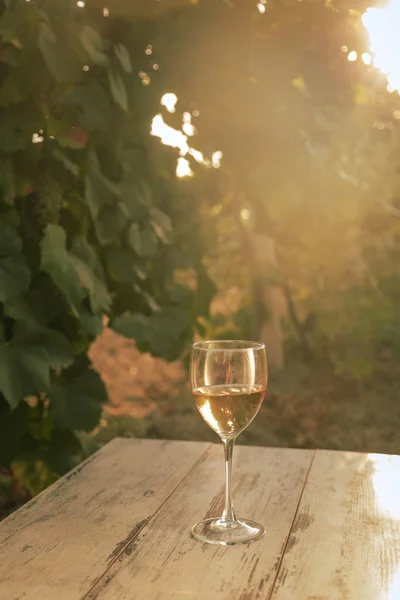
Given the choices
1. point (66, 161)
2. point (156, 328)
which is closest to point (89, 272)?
point (66, 161)

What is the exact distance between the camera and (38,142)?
7.14 ft

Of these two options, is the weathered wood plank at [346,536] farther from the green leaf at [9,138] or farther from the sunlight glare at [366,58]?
the sunlight glare at [366,58]

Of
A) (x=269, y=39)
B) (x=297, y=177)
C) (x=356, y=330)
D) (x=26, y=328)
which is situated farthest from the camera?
(x=356, y=330)

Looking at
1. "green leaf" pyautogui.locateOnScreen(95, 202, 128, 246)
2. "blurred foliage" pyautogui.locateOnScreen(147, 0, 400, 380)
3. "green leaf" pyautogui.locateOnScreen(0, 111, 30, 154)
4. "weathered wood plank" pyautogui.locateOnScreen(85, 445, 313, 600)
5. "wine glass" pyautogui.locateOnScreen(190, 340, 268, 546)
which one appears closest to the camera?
"weathered wood plank" pyautogui.locateOnScreen(85, 445, 313, 600)

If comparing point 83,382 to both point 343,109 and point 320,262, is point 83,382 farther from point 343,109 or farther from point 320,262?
point 320,262

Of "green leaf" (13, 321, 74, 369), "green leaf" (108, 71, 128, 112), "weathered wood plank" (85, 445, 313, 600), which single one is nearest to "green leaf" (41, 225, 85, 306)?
"green leaf" (13, 321, 74, 369)

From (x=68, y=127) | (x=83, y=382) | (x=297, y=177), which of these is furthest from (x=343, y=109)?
(x=83, y=382)

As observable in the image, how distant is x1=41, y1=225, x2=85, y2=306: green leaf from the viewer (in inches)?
78.0

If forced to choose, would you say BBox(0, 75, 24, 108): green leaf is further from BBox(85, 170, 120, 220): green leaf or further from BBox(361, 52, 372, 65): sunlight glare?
BBox(361, 52, 372, 65): sunlight glare

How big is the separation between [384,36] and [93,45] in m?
1.17

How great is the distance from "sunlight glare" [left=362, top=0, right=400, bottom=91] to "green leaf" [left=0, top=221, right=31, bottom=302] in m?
1.38

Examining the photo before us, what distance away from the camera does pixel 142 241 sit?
2.45 m

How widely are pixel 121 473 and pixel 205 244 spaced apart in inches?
58.4

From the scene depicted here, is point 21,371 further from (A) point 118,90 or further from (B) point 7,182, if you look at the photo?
(A) point 118,90
